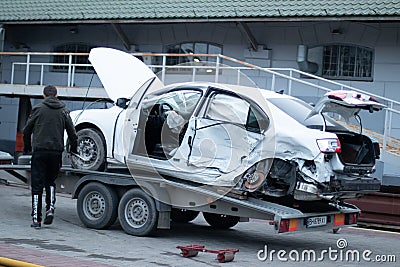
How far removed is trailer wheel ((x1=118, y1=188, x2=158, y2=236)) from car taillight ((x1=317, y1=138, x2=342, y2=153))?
8.72ft

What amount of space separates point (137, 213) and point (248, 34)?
1002 centimetres

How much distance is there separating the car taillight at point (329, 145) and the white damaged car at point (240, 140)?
1 centimetres

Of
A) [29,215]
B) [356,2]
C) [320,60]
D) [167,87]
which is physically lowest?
[29,215]

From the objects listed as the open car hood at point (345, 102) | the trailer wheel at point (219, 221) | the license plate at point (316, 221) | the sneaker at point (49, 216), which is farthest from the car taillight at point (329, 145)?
the sneaker at point (49, 216)

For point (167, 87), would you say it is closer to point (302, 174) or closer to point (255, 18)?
point (302, 174)

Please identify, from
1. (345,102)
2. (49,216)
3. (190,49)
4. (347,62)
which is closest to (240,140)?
(345,102)

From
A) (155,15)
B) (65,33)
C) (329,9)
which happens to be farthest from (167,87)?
(65,33)

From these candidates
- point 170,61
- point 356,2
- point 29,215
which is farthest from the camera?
point 170,61

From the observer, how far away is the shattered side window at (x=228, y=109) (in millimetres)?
11211

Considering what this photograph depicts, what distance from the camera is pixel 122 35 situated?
23062 mm

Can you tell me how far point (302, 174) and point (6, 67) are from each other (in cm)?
1656

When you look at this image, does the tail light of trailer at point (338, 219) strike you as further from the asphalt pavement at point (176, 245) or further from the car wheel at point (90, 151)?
the car wheel at point (90, 151)

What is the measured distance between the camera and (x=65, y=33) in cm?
2472

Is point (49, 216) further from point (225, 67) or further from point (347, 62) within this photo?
point (347, 62)
